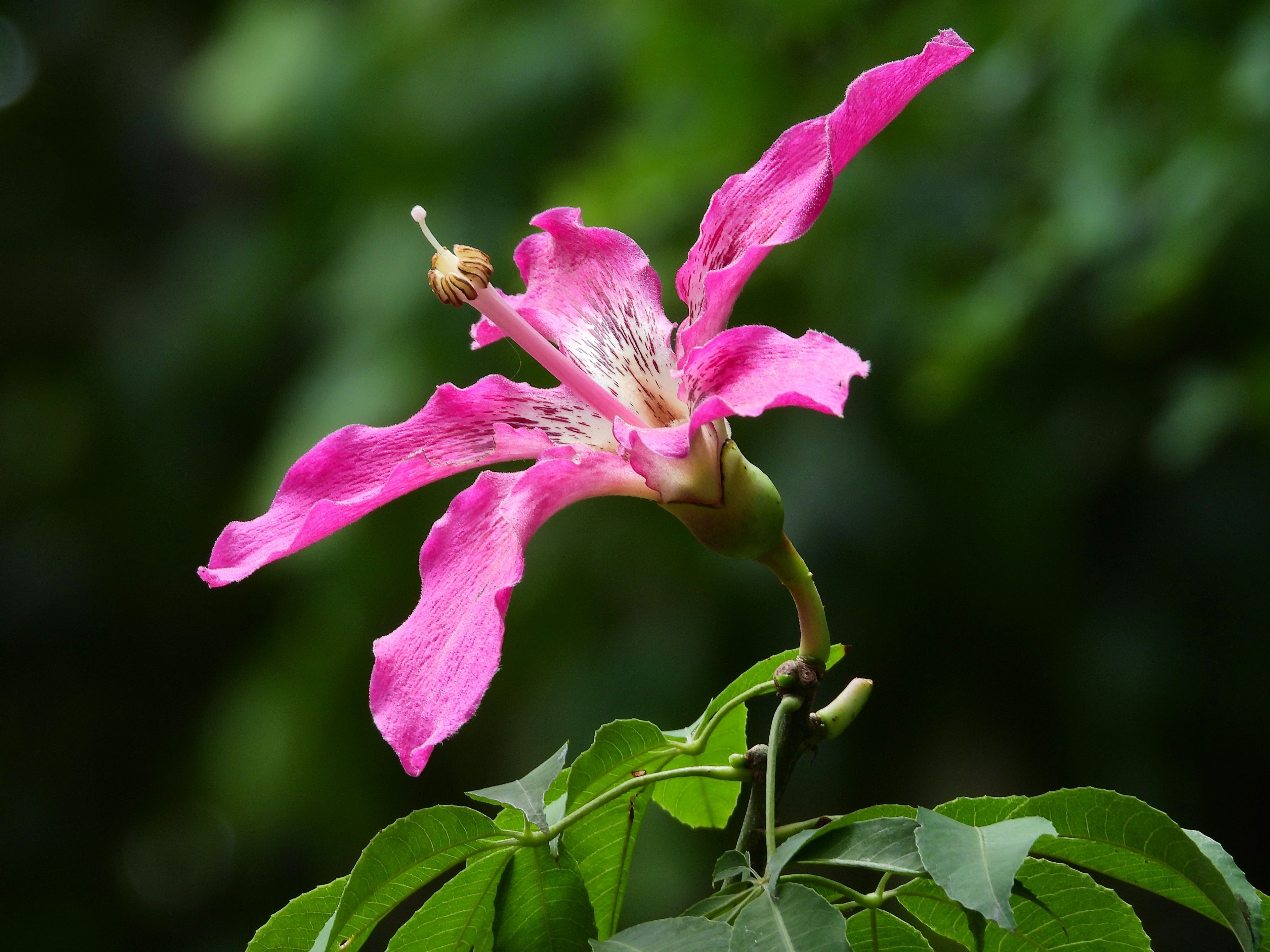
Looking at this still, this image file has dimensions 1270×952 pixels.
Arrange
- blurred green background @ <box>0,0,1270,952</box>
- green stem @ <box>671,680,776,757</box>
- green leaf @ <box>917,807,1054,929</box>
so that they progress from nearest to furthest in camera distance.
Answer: green leaf @ <box>917,807,1054,929</box> < green stem @ <box>671,680,776,757</box> < blurred green background @ <box>0,0,1270,952</box>

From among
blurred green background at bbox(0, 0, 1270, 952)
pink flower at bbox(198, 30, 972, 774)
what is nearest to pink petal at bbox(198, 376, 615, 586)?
pink flower at bbox(198, 30, 972, 774)

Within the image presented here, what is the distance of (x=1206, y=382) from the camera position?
2.15 m

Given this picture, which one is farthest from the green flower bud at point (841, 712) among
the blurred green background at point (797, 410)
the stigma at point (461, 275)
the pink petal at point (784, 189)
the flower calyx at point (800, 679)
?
the blurred green background at point (797, 410)

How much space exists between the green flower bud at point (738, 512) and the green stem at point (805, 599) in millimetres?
21

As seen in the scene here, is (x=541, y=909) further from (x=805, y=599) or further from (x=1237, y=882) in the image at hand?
(x=1237, y=882)

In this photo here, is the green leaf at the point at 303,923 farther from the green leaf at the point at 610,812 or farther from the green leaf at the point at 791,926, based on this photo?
the green leaf at the point at 791,926

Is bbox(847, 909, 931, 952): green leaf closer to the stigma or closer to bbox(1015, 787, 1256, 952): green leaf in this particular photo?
bbox(1015, 787, 1256, 952): green leaf

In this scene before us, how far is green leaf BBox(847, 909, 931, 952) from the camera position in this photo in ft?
2.39

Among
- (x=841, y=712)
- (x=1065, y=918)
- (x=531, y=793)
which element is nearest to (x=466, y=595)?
(x=531, y=793)

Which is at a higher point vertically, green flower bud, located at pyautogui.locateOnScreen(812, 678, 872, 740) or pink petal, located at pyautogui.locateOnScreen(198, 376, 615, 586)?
pink petal, located at pyautogui.locateOnScreen(198, 376, 615, 586)

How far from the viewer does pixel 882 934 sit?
736mm

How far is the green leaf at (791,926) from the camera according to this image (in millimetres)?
631

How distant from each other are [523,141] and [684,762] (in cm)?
352

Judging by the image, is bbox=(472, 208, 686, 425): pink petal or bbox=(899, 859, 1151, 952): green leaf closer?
bbox=(899, 859, 1151, 952): green leaf
